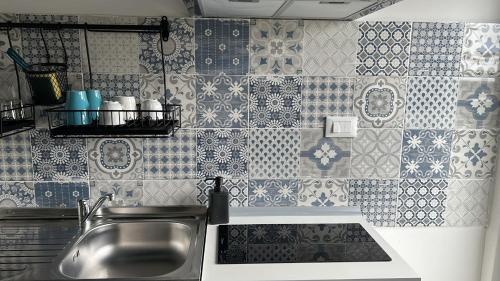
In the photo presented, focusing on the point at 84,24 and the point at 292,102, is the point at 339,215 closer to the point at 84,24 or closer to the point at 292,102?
the point at 292,102

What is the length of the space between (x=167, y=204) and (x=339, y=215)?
702mm

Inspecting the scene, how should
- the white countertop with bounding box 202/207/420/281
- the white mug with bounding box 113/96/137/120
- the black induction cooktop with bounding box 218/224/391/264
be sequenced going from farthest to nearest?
the white mug with bounding box 113/96/137/120 → the black induction cooktop with bounding box 218/224/391/264 → the white countertop with bounding box 202/207/420/281

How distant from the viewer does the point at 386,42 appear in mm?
1596

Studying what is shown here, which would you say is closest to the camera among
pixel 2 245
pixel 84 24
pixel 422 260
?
pixel 2 245

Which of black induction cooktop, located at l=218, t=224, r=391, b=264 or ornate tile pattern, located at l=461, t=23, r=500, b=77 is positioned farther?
ornate tile pattern, located at l=461, t=23, r=500, b=77

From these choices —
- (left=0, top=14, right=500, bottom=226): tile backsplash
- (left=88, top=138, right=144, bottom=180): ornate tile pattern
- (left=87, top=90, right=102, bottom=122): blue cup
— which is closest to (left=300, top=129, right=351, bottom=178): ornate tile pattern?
(left=0, top=14, right=500, bottom=226): tile backsplash

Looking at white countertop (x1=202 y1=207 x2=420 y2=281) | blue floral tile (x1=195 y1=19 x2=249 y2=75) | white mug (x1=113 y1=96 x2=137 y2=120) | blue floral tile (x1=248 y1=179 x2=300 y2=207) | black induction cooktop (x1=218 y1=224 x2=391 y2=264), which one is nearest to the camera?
white countertop (x1=202 y1=207 x2=420 y2=281)

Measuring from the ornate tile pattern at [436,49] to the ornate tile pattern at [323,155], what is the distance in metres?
0.41

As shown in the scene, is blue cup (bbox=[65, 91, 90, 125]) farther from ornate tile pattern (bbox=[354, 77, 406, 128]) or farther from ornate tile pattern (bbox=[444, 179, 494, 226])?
ornate tile pattern (bbox=[444, 179, 494, 226])

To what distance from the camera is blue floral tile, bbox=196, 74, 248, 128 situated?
5.19 feet

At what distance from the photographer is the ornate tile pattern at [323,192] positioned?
1.67 meters

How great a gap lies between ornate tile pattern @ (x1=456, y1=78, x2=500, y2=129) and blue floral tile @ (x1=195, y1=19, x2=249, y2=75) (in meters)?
0.88

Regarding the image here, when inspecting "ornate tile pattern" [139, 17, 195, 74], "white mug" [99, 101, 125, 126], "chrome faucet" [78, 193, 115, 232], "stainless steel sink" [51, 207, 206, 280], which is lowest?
"stainless steel sink" [51, 207, 206, 280]

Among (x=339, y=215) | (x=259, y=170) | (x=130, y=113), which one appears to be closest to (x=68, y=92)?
(x=130, y=113)
